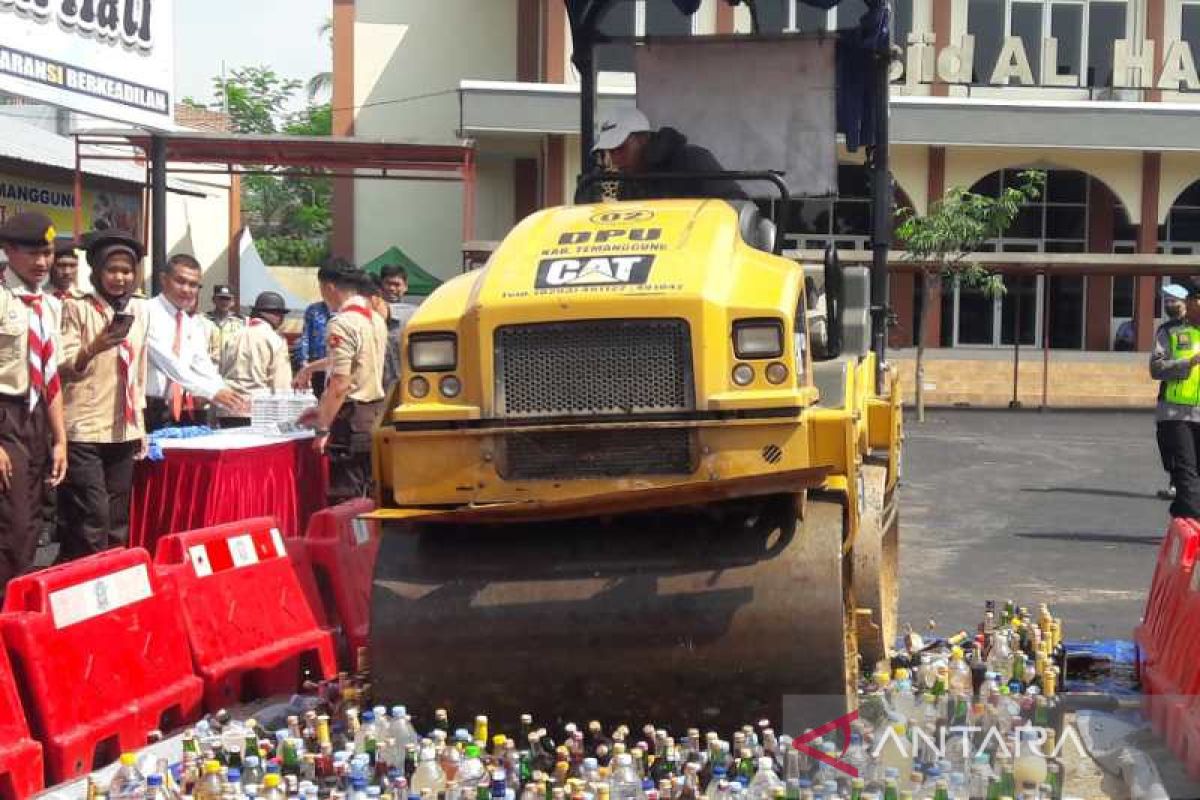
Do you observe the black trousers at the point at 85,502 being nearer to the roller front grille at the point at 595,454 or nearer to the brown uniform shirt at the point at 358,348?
the brown uniform shirt at the point at 358,348

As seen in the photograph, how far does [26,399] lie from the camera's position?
7223mm

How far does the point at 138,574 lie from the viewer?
650cm

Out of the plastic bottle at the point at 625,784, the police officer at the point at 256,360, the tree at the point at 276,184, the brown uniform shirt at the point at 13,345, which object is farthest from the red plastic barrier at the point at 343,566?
the tree at the point at 276,184

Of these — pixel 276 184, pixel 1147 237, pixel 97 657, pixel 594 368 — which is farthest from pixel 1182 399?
pixel 276 184

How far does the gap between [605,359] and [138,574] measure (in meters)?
2.18

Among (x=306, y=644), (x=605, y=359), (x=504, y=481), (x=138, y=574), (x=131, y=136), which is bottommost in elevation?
(x=306, y=644)

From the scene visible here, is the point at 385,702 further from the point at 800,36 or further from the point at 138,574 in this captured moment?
the point at 800,36

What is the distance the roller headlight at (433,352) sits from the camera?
19.5 feet

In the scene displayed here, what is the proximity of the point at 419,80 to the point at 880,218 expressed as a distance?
29.6 m

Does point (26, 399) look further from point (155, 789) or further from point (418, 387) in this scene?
point (155, 789)

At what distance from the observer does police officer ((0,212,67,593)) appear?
279 inches

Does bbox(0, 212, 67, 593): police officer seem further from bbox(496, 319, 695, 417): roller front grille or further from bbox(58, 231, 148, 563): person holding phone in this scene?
bbox(496, 319, 695, 417): roller front grille

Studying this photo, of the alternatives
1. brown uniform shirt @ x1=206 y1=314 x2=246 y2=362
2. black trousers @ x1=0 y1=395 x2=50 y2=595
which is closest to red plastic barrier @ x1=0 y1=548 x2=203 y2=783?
black trousers @ x1=0 y1=395 x2=50 y2=595

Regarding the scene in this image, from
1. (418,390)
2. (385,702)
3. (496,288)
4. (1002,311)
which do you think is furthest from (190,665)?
(1002,311)
